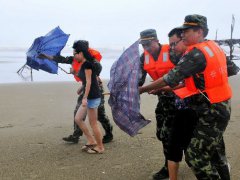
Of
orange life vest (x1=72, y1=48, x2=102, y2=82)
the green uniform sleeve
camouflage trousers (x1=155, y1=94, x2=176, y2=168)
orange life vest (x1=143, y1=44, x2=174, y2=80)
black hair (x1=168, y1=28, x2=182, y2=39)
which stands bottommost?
camouflage trousers (x1=155, y1=94, x2=176, y2=168)

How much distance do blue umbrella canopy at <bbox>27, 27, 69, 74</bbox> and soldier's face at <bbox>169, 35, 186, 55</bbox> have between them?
2787 millimetres

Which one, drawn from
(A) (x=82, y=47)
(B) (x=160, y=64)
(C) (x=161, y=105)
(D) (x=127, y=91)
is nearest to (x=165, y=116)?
(C) (x=161, y=105)

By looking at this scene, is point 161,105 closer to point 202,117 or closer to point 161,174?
point 161,174

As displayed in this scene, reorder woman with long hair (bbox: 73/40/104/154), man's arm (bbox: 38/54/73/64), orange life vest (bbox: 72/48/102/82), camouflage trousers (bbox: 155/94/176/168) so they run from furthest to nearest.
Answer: man's arm (bbox: 38/54/73/64)
orange life vest (bbox: 72/48/102/82)
woman with long hair (bbox: 73/40/104/154)
camouflage trousers (bbox: 155/94/176/168)

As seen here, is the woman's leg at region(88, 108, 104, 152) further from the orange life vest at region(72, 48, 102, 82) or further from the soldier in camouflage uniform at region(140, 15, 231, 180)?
the soldier in camouflage uniform at region(140, 15, 231, 180)

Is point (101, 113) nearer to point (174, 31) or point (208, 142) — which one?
point (174, 31)

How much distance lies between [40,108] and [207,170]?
752 cm

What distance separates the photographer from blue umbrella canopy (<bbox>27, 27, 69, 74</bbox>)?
6828 millimetres

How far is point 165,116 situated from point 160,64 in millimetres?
593

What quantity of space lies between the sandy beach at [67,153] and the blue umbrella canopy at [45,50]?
1230 millimetres

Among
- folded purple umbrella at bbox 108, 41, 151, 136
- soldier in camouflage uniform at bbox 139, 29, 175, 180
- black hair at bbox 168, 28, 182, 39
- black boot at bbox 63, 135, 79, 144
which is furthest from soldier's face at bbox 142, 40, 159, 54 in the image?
black boot at bbox 63, 135, 79, 144

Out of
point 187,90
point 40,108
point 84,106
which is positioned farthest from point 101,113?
point 40,108

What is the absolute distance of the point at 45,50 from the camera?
6.86 m

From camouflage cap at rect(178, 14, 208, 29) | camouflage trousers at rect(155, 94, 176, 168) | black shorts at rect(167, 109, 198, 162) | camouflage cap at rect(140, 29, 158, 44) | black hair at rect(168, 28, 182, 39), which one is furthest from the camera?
camouflage cap at rect(140, 29, 158, 44)
